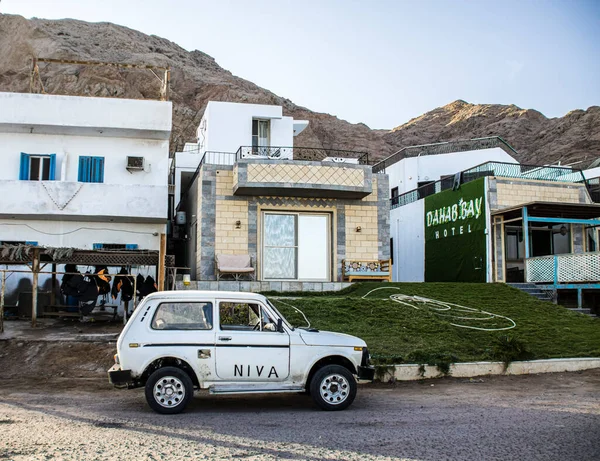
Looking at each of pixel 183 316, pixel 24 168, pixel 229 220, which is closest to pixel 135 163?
pixel 24 168

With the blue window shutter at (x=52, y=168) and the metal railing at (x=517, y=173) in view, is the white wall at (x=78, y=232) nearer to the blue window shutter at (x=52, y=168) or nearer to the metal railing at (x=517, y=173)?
the blue window shutter at (x=52, y=168)

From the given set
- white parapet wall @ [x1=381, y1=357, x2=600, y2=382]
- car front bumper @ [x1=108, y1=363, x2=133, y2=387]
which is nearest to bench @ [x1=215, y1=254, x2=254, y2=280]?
white parapet wall @ [x1=381, y1=357, x2=600, y2=382]

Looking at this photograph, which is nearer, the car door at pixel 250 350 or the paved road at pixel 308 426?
the paved road at pixel 308 426

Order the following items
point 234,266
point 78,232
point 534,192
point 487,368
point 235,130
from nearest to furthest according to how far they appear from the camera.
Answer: point 487,368, point 234,266, point 78,232, point 534,192, point 235,130

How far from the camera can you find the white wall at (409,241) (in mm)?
27750

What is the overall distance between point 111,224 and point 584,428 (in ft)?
54.5

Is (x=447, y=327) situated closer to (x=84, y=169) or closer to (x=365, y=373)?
(x=365, y=373)

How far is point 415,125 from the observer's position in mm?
88500

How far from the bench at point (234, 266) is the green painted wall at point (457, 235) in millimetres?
8629

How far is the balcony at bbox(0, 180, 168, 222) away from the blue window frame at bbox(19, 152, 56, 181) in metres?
0.66

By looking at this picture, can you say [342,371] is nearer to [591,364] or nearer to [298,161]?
[591,364]

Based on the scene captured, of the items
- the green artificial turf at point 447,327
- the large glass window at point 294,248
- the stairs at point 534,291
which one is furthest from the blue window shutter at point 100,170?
the stairs at point 534,291

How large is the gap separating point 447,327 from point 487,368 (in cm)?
210

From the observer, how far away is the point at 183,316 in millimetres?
8469
